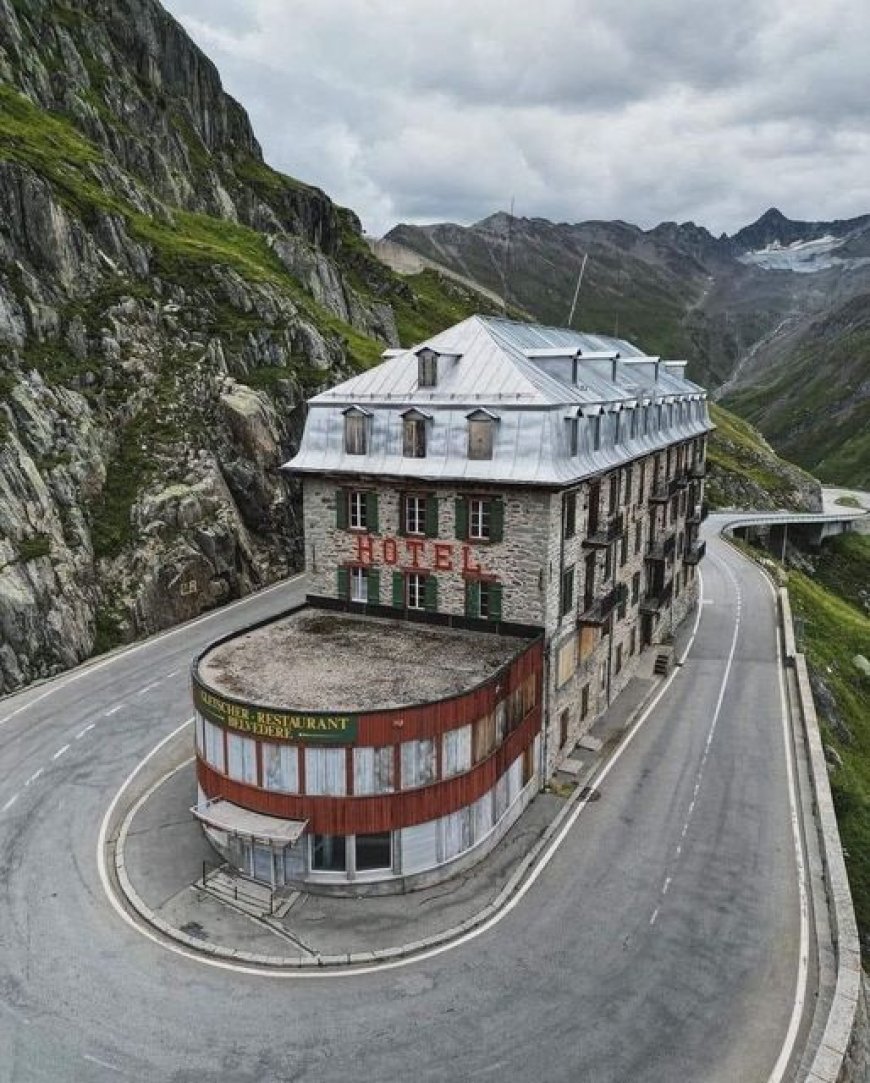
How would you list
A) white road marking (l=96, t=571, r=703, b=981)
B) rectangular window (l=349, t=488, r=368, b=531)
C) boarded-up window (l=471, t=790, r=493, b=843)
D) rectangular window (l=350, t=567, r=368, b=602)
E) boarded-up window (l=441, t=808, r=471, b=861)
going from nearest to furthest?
1. white road marking (l=96, t=571, r=703, b=981)
2. boarded-up window (l=441, t=808, r=471, b=861)
3. boarded-up window (l=471, t=790, r=493, b=843)
4. rectangular window (l=349, t=488, r=368, b=531)
5. rectangular window (l=350, t=567, r=368, b=602)

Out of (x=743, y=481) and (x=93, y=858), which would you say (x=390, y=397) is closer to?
(x=93, y=858)

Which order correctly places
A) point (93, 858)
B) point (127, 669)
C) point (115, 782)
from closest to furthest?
point (93, 858), point (115, 782), point (127, 669)

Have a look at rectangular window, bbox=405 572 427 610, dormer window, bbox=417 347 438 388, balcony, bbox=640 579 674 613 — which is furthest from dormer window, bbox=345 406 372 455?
balcony, bbox=640 579 674 613

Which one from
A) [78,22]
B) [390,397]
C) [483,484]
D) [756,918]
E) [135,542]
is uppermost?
[78,22]

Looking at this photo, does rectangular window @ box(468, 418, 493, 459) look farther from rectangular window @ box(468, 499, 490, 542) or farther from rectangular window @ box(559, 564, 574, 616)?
rectangular window @ box(559, 564, 574, 616)

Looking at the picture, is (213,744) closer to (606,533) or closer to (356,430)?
(356,430)

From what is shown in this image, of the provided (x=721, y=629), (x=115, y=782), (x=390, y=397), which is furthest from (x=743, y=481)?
(x=115, y=782)
